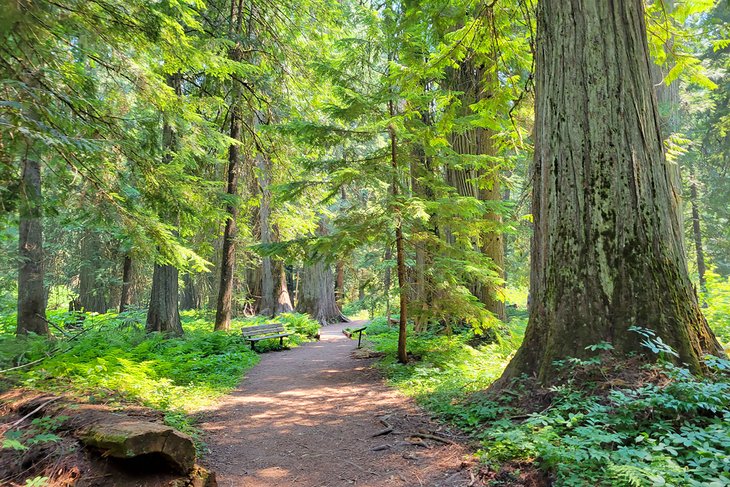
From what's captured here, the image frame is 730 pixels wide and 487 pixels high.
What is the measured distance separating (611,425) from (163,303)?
10361 millimetres

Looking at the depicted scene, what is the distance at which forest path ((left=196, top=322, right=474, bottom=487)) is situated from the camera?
3482 millimetres

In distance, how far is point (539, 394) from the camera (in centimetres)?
379

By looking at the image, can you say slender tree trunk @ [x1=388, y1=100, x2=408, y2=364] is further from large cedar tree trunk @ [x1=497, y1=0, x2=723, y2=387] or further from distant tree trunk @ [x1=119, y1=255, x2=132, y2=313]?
distant tree trunk @ [x1=119, y1=255, x2=132, y2=313]

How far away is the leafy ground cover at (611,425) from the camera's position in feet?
7.72

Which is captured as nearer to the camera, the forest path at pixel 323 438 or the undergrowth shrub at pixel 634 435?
the undergrowth shrub at pixel 634 435

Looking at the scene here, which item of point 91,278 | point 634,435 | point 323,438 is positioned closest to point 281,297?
point 91,278

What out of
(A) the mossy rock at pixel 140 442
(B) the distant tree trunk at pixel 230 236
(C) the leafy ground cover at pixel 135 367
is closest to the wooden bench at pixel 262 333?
(C) the leafy ground cover at pixel 135 367

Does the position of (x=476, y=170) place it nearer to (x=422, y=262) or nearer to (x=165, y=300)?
(x=422, y=262)

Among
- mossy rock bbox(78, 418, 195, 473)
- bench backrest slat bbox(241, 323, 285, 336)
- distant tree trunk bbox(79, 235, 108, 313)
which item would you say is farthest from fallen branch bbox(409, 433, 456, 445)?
distant tree trunk bbox(79, 235, 108, 313)

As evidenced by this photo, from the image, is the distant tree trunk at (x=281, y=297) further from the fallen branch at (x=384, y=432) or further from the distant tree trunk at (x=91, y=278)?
the fallen branch at (x=384, y=432)

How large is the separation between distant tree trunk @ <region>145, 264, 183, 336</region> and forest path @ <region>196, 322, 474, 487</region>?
13.2ft

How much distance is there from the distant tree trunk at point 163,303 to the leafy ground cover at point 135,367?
0.41 m

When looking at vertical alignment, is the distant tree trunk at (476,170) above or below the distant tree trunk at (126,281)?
above

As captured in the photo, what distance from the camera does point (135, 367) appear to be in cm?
604
